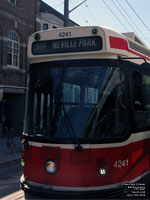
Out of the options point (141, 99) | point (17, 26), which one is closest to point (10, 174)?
point (141, 99)

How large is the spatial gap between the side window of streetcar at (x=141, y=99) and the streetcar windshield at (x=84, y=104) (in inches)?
13.5

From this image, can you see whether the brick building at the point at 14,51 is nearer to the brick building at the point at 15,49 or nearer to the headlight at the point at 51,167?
the brick building at the point at 15,49

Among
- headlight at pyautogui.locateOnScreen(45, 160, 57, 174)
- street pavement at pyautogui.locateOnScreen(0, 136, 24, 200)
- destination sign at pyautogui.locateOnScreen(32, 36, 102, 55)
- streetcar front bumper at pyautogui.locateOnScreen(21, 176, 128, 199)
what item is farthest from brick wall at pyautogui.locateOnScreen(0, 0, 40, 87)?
→ streetcar front bumper at pyautogui.locateOnScreen(21, 176, 128, 199)

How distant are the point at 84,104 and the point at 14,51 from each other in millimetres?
17046

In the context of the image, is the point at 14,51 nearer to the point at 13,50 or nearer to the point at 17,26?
the point at 13,50

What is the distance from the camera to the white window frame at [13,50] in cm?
2041

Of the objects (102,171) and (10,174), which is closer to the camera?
(102,171)

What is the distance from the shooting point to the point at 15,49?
21.0 metres

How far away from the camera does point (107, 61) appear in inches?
191

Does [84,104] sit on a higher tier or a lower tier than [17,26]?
lower

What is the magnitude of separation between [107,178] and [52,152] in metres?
0.95

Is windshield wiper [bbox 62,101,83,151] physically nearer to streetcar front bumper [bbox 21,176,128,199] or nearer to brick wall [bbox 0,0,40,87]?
streetcar front bumper [bbox 21,176,128,199]

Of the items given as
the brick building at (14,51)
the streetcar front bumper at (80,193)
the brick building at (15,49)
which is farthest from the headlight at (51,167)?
the brick building at (14,51)

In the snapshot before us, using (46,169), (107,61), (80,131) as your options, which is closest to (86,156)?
(80,131)
